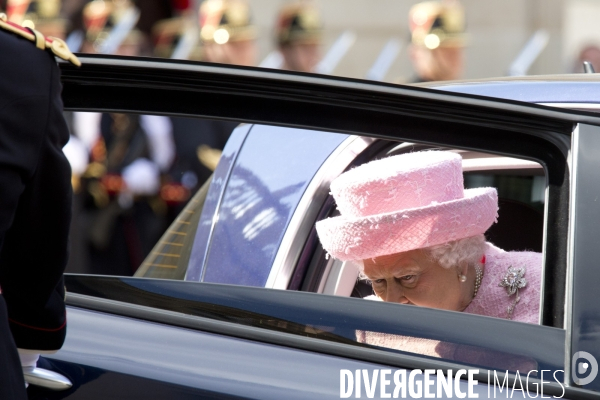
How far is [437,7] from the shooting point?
8.00 meters

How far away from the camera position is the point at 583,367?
1.55 m

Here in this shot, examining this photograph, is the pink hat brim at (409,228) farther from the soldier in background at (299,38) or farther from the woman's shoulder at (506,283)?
the soldier in background at (299,38)

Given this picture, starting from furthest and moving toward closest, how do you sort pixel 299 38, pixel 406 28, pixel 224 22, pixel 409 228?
pixel 406 28 < pixel 299 38 < pixel 224 22 < pixel 409 228

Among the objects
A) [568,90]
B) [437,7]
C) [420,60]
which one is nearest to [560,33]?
[437,7]

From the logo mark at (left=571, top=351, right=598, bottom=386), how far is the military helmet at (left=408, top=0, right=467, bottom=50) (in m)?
5.77

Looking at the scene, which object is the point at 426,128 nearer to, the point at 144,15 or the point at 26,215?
the point at 26,215

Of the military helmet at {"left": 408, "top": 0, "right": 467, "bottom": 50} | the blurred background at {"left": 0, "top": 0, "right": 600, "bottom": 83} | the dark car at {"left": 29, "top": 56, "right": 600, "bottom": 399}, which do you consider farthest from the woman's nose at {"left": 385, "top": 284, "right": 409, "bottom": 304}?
the blurred background at {"left": 0, "top": 0, "right": 600, "bottom": 83}

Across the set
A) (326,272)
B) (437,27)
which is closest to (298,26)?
(437,27)

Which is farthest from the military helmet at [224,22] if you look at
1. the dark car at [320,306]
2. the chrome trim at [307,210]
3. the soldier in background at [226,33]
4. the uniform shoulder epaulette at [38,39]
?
the uniform shoulder epaulette at [38,39]

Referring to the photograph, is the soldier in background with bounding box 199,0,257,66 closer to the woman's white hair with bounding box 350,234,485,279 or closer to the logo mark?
the woman's white hair with bounding box 350,234,485,279

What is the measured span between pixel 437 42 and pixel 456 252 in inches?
208

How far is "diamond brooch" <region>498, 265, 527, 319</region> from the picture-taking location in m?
2.14

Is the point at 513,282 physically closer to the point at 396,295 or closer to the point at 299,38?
the point at 396,295

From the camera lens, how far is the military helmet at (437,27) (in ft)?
23.9
